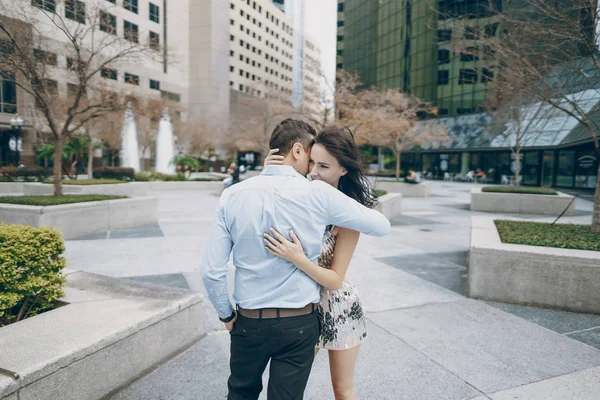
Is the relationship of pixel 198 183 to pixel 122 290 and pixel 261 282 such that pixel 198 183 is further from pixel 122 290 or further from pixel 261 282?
pixel 261 282

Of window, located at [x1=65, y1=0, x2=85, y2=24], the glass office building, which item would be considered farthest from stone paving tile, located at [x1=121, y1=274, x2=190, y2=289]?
the glass office building

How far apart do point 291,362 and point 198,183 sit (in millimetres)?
24539

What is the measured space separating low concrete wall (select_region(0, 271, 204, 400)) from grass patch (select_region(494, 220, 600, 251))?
15.4 feet

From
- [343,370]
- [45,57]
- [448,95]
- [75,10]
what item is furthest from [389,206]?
[448,95]

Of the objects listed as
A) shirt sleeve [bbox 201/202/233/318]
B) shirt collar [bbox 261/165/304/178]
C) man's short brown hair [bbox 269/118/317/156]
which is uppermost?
man's short brown hair [bbox 269/118/317/156]

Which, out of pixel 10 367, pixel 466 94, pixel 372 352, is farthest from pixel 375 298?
pixel 466 94

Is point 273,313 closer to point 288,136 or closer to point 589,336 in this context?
Answer: point 288,136

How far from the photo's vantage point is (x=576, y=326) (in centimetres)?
451

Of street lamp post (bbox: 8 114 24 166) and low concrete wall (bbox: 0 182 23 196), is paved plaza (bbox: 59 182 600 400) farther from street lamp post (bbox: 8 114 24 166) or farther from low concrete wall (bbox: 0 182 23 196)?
street lamp post (bbox: 8 114 24 166)

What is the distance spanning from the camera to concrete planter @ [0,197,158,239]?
28.1 feet

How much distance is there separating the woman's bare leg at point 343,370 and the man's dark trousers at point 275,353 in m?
0.29

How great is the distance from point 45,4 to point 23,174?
65.6ft

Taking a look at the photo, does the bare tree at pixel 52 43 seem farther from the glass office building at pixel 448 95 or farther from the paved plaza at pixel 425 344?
the glass office building at pixel 448 95

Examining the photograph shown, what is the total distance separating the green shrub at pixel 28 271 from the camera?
10.5ft
